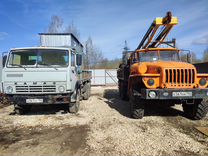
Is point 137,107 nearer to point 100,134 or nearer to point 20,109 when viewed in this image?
point 100,134

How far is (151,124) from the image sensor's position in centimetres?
596

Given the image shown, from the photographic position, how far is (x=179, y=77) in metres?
5.87

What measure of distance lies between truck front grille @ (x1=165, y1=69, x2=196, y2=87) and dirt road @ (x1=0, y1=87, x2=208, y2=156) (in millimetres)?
1238

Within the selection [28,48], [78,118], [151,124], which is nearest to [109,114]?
[78,118]

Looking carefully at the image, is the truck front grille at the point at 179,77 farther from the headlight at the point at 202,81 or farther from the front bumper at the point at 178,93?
the headlight at the point at 202,81

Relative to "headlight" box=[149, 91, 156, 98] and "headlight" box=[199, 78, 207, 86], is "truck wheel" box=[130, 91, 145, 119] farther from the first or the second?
"headlight" box=[199, 78, 207, 86]

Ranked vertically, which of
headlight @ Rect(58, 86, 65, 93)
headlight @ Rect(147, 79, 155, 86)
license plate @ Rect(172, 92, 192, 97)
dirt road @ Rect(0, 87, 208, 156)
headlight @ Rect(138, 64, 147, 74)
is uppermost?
headlight @ Rect(138, 64, 147, 74)

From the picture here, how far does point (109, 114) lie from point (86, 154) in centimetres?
338

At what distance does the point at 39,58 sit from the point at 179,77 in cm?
463

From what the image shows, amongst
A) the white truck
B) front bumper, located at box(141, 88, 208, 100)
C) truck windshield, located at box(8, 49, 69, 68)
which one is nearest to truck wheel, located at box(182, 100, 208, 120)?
front bumper, located at box(141, 88, 208, 100)

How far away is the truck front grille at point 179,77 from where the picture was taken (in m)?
5.84

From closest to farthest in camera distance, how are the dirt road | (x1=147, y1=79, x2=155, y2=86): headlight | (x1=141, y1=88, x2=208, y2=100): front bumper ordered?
the dirt road, (x1=141, y1=88, x2=208, y2=100): front bumper, (x1=147, y1=79, x2=155, y2=86): headlight

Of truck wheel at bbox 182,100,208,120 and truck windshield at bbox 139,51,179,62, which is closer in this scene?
truck wheel at bbox 182,100,208,120

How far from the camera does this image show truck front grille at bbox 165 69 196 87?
230 inches
